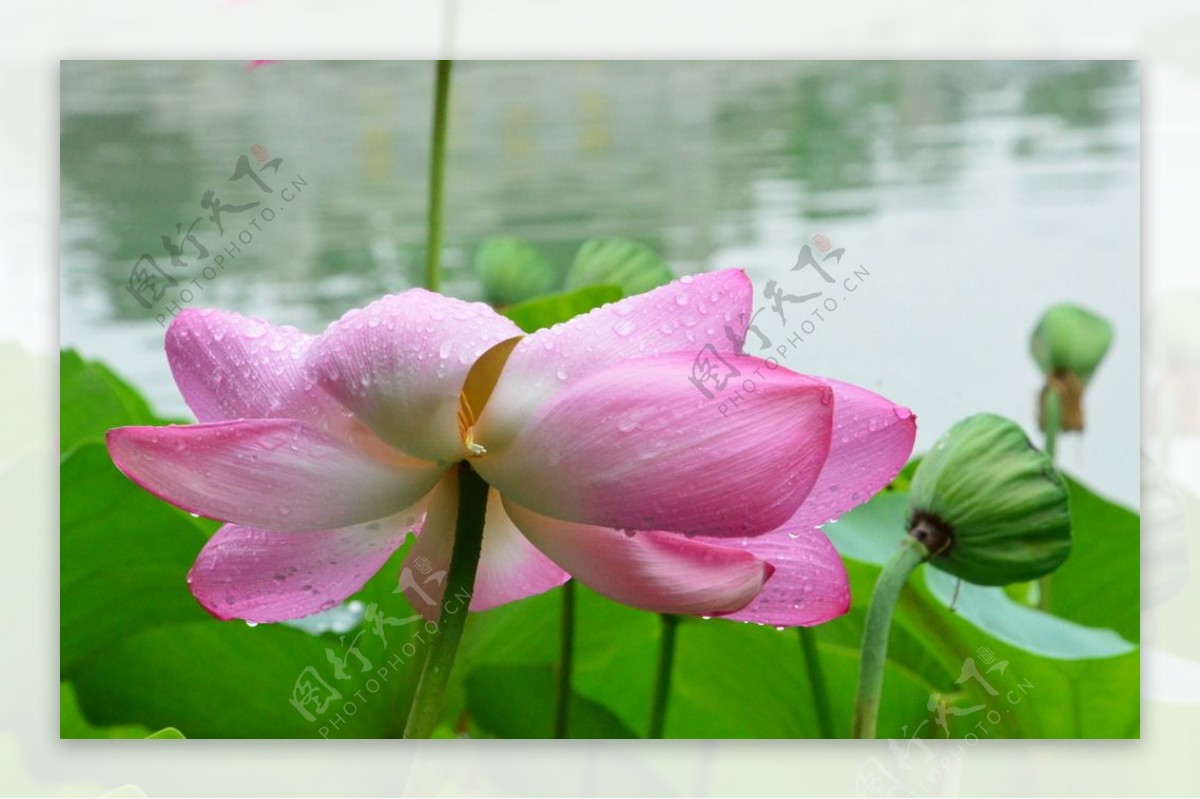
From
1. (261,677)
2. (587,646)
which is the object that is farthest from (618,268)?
(261,677)

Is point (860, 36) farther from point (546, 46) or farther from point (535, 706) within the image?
point (535, 706)

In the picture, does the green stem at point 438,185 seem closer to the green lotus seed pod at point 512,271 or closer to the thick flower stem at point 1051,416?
the green lotus seed pod at point 512,271

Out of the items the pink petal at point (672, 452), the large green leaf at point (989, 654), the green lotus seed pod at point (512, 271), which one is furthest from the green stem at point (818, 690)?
→ the pink petal at point (672, 452)

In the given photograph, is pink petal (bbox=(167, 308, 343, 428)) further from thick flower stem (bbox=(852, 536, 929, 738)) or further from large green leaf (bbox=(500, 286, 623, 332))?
large green leaf (bbox=(500, 286, 623, 332))

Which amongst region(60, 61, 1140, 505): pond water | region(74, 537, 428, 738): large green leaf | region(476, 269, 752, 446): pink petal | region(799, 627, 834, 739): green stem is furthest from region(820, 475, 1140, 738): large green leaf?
region(476, 269, 752, 446): pink petal

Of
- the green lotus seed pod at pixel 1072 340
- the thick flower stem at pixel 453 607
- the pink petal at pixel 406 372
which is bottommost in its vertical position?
the thick flower stem at pixel 453 607
